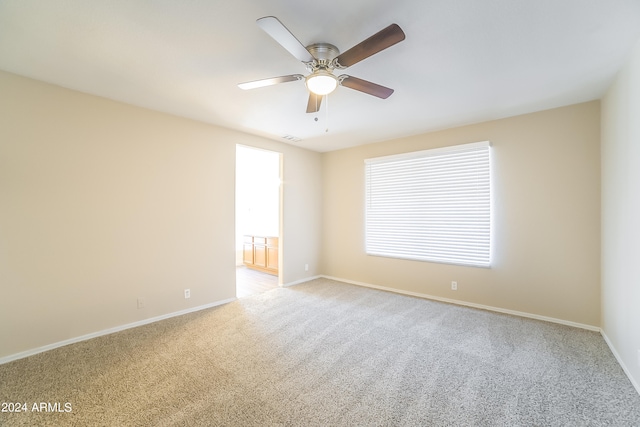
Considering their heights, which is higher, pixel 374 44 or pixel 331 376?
pixel 374 44

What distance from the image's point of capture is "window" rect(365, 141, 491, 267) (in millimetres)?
3631

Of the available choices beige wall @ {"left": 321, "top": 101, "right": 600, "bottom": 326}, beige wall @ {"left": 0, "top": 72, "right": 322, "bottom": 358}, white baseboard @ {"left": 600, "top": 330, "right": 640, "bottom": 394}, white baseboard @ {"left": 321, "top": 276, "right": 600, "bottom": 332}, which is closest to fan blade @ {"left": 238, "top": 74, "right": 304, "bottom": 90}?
beige wall @ {"left": 0, "top": 72, "right": 322, "bottom": 358}

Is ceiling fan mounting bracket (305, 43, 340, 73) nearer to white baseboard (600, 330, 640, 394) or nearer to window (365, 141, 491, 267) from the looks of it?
window (365, 141, 491, 267)

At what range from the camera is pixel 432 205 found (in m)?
4.04

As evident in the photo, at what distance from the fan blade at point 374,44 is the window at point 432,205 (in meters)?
2.67

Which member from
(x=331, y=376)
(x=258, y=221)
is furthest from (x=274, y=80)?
(x=258, y=221)

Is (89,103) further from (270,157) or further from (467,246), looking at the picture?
(467,246)

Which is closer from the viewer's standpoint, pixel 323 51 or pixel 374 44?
pixel 374 44

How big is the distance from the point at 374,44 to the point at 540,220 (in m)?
3.10

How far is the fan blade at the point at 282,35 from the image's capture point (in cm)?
138

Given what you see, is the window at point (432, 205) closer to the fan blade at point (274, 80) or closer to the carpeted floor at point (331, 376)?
the carpeted floor at point (331, 376)

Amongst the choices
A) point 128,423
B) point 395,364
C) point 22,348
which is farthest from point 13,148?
point 395,364

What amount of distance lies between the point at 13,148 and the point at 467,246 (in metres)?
5.16

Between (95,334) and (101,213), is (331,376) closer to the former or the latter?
(95,334)
